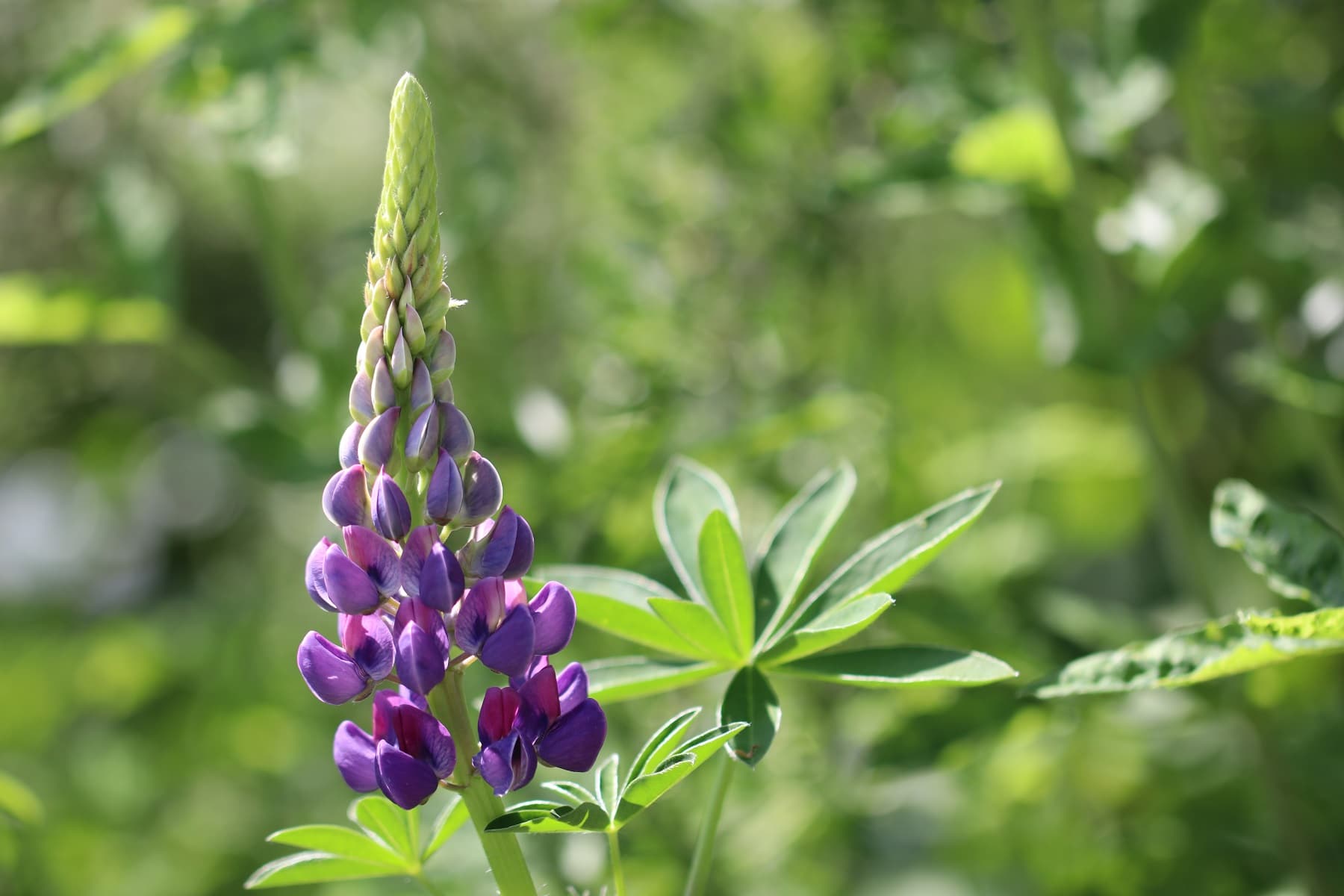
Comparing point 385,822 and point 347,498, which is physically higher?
point 347,498

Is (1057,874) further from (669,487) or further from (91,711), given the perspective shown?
(91,711)

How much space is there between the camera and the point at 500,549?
615 mm

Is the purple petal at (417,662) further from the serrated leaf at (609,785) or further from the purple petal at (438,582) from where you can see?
the serrated leaf at (609,785)

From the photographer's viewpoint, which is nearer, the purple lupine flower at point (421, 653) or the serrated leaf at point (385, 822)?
the purple lupine flower at point (421, 653)

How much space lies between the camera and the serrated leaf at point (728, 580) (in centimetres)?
70

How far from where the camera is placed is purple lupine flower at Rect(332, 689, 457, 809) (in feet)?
1.85

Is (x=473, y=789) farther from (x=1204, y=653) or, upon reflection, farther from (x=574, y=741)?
(x=1204, y=653)

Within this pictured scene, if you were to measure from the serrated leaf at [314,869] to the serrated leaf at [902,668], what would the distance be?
10.8 inches

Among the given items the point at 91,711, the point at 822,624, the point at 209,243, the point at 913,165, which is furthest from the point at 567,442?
the point at 209,243

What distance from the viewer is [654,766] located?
633mm

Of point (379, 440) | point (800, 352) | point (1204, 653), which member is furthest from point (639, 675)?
point (800, 352)

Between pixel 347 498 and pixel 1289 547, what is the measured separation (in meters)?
0.58

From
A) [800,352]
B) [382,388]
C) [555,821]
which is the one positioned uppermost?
[382,388]

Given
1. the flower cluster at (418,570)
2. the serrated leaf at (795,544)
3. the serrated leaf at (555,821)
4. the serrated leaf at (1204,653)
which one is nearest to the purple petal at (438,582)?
the flower cluster at (418,570)
